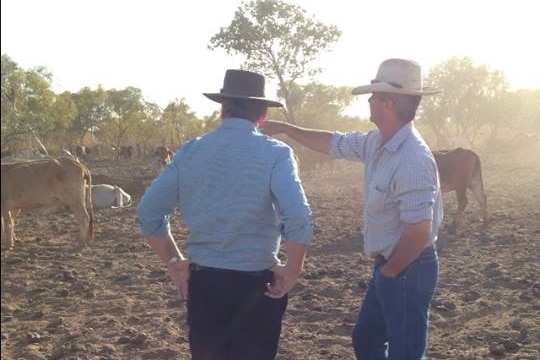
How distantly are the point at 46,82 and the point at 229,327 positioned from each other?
33437mm

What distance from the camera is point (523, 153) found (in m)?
41.6

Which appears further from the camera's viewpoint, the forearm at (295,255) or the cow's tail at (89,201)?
the cow's tail at (89,201)

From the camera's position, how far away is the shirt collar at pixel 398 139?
10.4ft

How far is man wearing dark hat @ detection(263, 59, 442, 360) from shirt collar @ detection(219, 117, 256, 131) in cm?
70

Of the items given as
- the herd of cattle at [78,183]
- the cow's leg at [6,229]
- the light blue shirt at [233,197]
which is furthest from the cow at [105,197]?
the light blue shirt at [233,197]

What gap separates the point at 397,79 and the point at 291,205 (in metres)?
0.94

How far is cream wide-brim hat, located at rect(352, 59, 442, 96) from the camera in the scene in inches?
126

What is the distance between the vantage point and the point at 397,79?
3.22 metres

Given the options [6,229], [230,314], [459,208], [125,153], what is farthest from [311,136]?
[125,153]

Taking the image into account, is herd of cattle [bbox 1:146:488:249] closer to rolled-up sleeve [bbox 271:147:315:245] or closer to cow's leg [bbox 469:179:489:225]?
cow's leg [bbox 469:179:489:225]

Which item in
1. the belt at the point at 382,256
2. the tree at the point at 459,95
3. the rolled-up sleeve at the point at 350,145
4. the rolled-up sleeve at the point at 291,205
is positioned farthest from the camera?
the tree at the point at 459,95

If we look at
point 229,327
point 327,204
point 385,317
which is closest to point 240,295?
point 229,327

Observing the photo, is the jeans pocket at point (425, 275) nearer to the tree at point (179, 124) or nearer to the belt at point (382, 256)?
the belt at point (382, 256)

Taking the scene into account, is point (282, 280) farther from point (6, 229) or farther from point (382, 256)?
point (6, 229)
